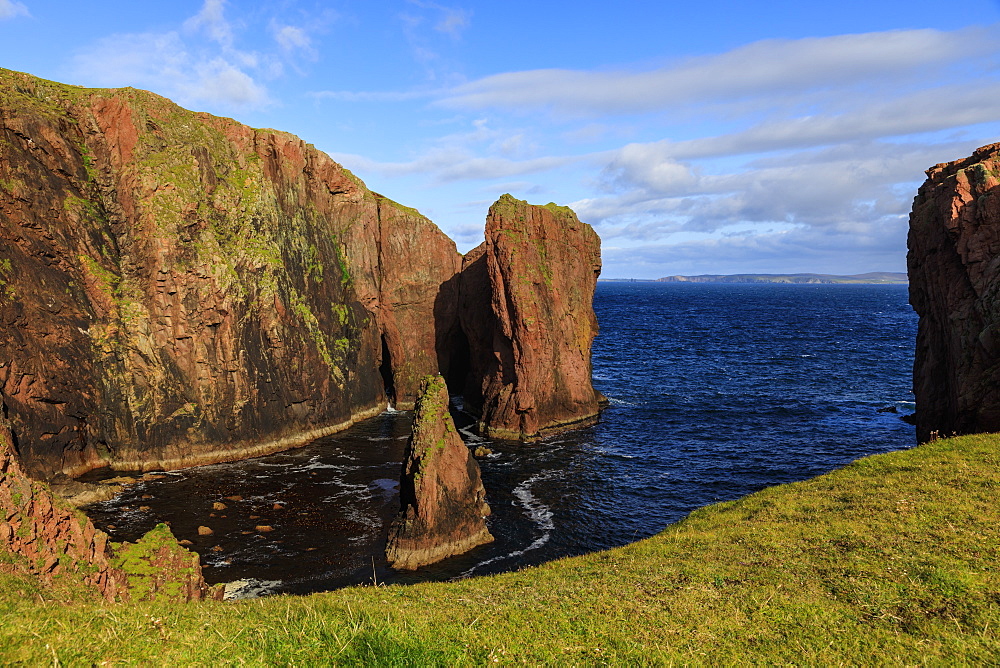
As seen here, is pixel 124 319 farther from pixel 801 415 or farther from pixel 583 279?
pixel 801 415

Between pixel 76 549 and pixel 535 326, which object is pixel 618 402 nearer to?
pixel 535 326

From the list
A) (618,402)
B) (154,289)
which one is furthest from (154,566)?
(618,402)

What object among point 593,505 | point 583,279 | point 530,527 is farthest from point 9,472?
point 583,279

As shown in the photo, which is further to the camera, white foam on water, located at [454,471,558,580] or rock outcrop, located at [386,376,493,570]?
white foam on water, located at [454,471,558,580]

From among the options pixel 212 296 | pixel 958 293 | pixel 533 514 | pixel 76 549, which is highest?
pixel 212 296

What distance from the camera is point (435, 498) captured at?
108 ft

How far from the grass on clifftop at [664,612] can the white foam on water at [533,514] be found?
12089mm

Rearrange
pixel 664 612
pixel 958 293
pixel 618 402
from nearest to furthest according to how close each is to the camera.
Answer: pixel 664 612, pixel 958 293, pixel 618 402

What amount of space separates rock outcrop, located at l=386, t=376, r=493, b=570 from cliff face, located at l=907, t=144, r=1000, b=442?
28.3 meters

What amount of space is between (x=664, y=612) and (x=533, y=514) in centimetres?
2545

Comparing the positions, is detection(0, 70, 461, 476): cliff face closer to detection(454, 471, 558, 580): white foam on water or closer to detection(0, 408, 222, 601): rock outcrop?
detection(454, 471, 558, 580): white foam on water

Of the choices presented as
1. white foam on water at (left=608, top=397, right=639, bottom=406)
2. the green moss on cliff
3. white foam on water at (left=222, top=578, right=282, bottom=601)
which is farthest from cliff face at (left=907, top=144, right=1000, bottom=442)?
the green moss on cliff

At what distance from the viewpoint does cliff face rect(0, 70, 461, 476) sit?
42.8 m

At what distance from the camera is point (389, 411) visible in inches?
2618
